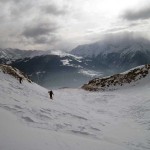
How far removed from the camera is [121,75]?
62.7m

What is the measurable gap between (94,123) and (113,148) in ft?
18.6

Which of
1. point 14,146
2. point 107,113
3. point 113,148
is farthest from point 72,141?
point 107,113

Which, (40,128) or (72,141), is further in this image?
(40,128)

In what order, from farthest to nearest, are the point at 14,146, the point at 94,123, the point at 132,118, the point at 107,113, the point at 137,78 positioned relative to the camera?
the point at 137,78 → the point at 107,113 → the point at 132,118 → the point at 94,123 → the point at 14,146

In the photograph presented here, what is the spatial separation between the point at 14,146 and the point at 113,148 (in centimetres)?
549

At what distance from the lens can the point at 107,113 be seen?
2492 centimetres

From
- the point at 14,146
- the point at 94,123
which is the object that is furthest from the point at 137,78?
the point at 14,146

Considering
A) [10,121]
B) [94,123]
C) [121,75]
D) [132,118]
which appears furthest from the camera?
[121,75]

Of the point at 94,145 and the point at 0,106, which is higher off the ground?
the point at 0,106

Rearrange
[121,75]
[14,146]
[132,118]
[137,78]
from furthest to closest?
[121,75] < [137,78] < [132,118] < [14,146]

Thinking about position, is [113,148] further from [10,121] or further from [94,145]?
[10,121]

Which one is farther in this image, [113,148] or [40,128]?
[40,128]

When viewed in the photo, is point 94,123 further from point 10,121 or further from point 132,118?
point 10,121

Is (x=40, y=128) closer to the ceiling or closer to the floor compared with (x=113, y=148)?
closer to the ceiling
